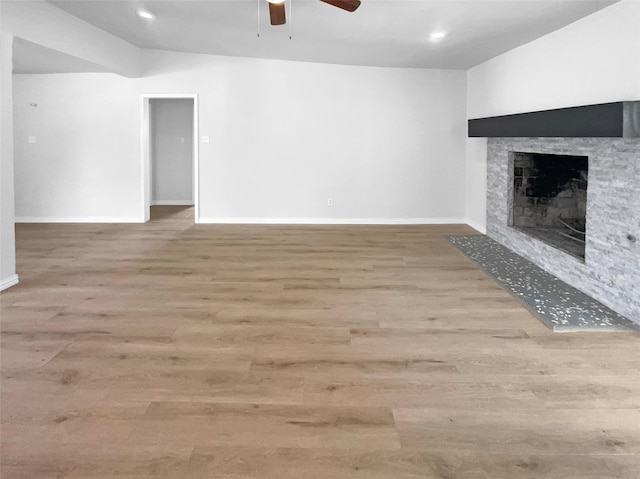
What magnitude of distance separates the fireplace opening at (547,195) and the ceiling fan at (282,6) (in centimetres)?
299

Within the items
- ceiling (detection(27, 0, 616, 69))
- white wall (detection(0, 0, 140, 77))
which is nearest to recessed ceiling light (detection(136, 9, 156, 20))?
ceiling (detection(27, 0, 616, 69))

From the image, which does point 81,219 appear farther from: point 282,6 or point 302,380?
point 302,380

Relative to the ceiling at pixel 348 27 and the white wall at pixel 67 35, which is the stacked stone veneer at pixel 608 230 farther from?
the white wall at pixel 67 35

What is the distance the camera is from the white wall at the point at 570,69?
12.8 ft

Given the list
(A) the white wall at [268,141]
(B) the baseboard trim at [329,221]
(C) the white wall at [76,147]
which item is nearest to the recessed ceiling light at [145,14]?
(A) the white wall at [268,141]

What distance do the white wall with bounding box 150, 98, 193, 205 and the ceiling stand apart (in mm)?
3024

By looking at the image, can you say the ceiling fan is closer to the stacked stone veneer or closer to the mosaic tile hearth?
the stacked stone veneer

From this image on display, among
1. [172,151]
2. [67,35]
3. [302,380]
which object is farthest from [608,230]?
[172,151]

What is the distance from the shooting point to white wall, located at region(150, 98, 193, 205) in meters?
10.9

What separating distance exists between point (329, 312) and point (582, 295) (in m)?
2.03

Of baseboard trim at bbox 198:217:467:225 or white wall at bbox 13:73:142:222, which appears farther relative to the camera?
baseboard trim at bbox 198:217:467:225

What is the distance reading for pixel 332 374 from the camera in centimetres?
296

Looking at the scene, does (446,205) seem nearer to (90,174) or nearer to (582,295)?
(582,295)

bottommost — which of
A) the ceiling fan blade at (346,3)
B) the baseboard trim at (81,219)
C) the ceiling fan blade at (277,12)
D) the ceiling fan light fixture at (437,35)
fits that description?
the baseboard trim at (81,219)
